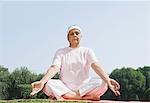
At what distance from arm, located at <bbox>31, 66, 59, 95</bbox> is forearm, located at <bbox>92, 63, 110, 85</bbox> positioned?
43 centimetres

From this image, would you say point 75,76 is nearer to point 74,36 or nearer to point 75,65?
point 75,65

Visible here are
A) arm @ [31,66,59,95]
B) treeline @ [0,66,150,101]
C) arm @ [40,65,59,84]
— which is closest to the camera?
arm @ [31,66,59,95]

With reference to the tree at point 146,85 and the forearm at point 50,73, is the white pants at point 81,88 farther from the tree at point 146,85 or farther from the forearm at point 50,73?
the tree at point 146,85

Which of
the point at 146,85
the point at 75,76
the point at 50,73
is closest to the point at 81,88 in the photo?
the point at 75,76

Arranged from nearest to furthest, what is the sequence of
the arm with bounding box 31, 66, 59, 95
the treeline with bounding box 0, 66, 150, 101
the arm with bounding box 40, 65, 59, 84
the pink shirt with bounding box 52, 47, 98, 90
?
the arm with bounding box 31, 66, 59, 95 → the arm with bounding box 40, 65, 59, 84 → the pink shirt with bounding box 52, 47, 98, 90 → the treeline with bounding box 0, 66, 150, 101

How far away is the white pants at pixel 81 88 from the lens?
3654 mm

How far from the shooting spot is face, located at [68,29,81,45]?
3846mm

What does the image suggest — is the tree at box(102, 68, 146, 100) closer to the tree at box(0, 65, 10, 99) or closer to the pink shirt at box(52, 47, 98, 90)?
the pink shirt at box(52, 47, 98, 90)

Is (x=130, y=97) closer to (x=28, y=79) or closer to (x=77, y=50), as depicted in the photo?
(x=77, y=50)

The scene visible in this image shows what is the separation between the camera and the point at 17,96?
13.6 ft

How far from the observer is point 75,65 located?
12.5 ft

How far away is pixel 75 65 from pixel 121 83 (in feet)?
2.32

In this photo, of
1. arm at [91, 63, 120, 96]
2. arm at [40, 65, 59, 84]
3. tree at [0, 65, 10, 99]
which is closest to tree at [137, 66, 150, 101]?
arm at [91, 63, 120, 96]

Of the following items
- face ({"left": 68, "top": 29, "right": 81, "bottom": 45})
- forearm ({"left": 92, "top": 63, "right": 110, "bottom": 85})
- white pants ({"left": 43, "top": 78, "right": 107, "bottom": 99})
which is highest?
face ({"left": 68, "top": 29, "right": 81, "bottom": 45})
